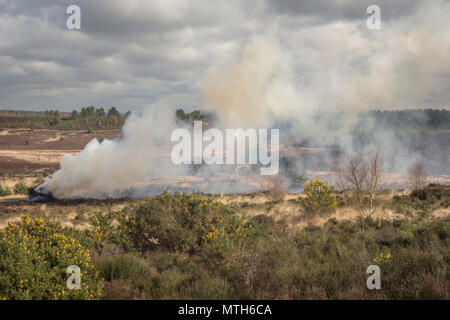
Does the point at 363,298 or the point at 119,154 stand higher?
the point at 119,154

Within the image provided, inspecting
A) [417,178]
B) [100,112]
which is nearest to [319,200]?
[417,178]

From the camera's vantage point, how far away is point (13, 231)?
691cm

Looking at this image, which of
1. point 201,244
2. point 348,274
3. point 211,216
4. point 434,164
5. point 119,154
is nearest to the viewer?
point 348,274

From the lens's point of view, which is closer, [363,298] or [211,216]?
[363,298]

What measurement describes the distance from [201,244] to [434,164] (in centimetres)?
5405

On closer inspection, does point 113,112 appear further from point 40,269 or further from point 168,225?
point 40,269

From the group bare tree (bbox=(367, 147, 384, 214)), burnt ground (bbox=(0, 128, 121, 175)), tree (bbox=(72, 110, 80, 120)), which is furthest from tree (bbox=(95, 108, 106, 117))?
bare tree (bbox=(367, 147, 384, 214))

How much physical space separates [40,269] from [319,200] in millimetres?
14314

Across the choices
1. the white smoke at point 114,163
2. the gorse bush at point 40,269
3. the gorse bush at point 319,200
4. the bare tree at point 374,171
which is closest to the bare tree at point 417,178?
the bare tree at point 374,171

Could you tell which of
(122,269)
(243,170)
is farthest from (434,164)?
(122,269)

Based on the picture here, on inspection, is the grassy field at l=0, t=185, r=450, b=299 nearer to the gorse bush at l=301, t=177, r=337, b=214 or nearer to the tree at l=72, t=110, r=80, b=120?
the gorse bush at l=301, t=177, r=337, b=214

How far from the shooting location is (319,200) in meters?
17.0

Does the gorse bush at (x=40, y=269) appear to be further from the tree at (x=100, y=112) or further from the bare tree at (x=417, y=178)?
the tree at (x=100, y=112)
